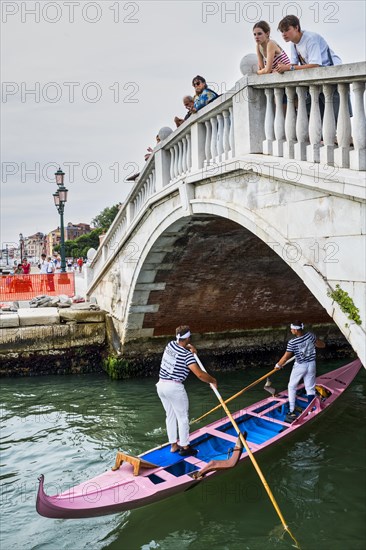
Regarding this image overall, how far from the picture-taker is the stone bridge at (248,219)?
358cm

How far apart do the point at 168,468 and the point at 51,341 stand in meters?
5.19

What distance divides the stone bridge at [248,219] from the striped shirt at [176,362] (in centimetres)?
122

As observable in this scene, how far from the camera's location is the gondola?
4.29 m

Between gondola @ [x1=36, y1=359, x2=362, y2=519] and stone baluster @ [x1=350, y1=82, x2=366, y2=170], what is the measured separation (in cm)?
244

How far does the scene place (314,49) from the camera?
159 inches

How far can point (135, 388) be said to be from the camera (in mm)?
8930

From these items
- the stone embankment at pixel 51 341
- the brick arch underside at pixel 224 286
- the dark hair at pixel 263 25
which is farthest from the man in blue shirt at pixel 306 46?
the stone embankment at pixel 51 341

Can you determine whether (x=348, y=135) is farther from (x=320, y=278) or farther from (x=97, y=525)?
(x=97, y=525)

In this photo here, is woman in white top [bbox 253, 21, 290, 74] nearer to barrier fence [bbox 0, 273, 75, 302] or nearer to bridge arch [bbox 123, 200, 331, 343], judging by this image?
bridge arch [bbox 123, 200, 331, 343]

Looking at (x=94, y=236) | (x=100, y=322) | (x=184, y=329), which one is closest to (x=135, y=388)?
(x=100, y=322)

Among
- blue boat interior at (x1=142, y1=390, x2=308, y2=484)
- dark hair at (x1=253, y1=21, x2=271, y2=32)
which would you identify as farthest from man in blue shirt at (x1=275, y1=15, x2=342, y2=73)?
blue boat interior at (x1=142, y1=390, x2=308, y2=484)

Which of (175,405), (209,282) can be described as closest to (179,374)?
(175,405)

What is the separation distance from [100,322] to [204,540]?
5.98m

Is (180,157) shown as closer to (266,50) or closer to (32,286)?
(266,50)
